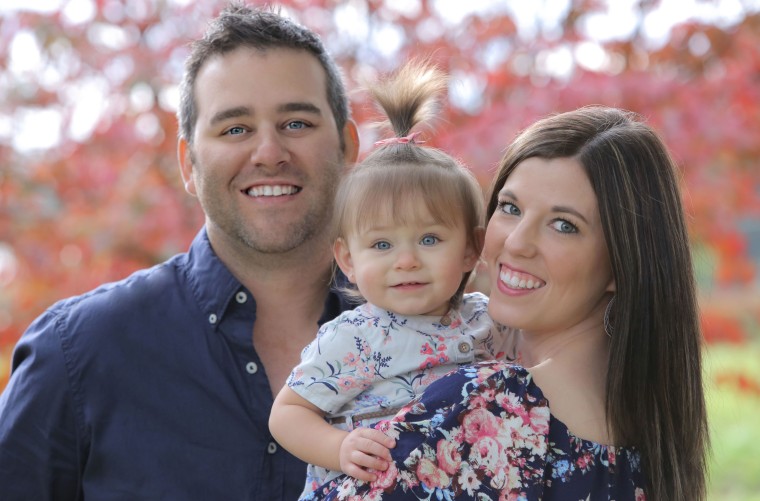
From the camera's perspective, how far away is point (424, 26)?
16.7 ft

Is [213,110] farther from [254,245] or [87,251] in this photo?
[87,251]

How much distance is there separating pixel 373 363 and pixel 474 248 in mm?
381

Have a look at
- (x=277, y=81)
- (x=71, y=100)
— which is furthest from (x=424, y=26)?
(x=277, y=81)

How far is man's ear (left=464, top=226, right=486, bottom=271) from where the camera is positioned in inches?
94.1

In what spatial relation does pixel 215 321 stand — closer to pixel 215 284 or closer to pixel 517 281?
pixel 215 284

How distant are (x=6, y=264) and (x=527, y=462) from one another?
136 inches

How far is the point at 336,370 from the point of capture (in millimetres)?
2275

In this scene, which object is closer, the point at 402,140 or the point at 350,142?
the point at 402,140

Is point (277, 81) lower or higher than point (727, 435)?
higher

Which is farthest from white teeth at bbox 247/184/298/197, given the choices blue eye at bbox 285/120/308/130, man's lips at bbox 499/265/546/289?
man's lips at bbox 499/265/546/289

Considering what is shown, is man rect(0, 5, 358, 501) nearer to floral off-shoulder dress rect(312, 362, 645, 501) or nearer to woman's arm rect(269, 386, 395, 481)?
woman's arm rect(269, 386, 395, 481)

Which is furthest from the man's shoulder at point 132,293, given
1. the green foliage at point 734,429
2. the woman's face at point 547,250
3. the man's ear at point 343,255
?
the green foliage at point 734,429

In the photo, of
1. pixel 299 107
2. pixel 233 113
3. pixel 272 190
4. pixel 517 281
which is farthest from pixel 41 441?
pixel 517 281

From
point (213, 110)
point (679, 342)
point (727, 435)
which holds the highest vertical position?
point (213, 110)
